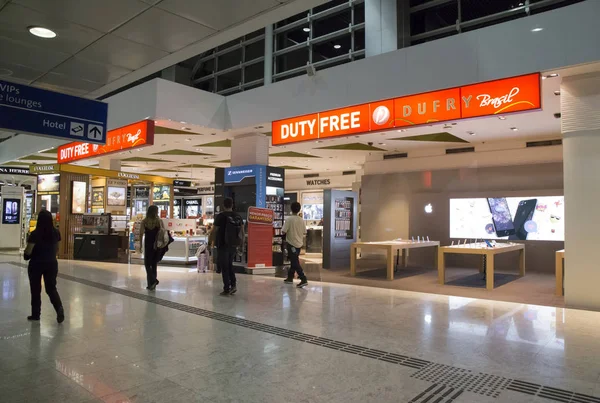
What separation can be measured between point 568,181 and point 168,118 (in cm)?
743

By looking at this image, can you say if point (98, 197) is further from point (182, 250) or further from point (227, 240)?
point (227, 240)

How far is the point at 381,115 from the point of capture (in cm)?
768

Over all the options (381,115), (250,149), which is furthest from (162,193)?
(381,115)

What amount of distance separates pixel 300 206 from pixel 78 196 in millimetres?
8438

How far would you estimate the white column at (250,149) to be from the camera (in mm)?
10406

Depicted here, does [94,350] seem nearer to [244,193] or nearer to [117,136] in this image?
[244,193]

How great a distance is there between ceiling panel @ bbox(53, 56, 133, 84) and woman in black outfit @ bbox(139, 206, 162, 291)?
2.97 meters

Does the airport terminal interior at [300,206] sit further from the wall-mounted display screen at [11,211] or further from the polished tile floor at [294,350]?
the wall-mounted display screen at [11,211]

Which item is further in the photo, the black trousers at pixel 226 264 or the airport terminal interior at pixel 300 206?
the black trousers at pixel 226 264

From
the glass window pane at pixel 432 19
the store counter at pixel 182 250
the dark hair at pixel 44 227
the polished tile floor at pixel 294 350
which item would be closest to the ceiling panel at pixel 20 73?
the dark hair at pixel 44 227

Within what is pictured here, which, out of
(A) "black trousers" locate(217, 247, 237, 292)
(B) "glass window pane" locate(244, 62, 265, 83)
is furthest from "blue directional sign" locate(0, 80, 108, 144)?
(B) "glass window pane" locate(244, 62, 265, 83)

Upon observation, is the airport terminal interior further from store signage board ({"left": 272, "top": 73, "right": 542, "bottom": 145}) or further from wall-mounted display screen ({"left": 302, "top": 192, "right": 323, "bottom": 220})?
wall-mounted display screen ({"left": 302, "top": 192, "right": 323, "bottom": 220})

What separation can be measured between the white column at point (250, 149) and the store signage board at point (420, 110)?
4.38 ft

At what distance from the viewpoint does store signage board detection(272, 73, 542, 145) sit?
248 inches
